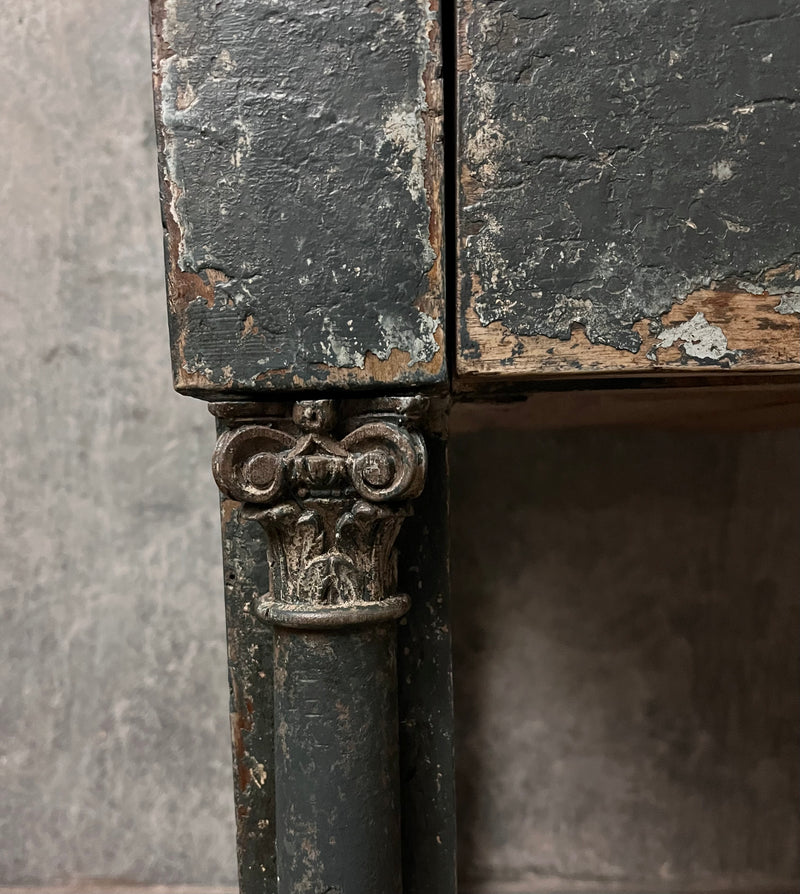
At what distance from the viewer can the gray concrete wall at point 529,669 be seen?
211cm

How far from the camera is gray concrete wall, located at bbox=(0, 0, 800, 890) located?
211 cm

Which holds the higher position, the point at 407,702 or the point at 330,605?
the point at 330,605

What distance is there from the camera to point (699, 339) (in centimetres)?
106

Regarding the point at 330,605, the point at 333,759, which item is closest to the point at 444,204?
the point at 330,605

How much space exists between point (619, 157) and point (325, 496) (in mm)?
756

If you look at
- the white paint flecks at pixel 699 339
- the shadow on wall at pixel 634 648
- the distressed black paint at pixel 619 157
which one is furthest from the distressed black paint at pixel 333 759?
the shadow on wall at pixel 634 648

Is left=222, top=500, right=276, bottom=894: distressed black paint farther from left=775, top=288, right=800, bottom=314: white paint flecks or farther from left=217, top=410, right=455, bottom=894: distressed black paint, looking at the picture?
left=775, top=288, right=800, bottom=314: white paint flecks

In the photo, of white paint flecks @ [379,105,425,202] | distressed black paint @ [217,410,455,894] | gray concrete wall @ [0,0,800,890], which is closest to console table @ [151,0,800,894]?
white paint flecks @ [379,105,425,202]

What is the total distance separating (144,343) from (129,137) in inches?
25.8

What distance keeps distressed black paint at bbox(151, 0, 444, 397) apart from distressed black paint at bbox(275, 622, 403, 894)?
477 mm

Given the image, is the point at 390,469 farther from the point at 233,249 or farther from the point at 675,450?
the point at 675,450

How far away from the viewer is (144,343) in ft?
6.82

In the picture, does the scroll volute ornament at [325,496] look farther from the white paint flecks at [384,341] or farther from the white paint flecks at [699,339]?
the white paint flecks at [699,339]

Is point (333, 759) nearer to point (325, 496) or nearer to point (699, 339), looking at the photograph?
point (325, 496)
